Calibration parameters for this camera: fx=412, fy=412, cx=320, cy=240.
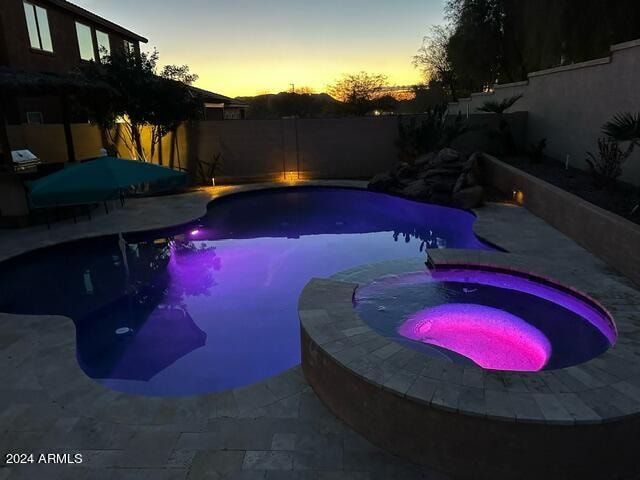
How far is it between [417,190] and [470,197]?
2414mm

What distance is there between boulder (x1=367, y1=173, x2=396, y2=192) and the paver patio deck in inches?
442

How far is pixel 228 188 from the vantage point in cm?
1877

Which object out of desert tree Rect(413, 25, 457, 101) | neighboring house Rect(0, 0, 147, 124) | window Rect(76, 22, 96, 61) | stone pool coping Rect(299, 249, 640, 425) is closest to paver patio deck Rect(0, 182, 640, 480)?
stone pool coping Rect(299, 249, 640, 425)

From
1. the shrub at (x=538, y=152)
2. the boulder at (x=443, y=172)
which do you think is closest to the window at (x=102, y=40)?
the boulder at (x=443, y=172)

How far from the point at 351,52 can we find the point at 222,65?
57.0ft

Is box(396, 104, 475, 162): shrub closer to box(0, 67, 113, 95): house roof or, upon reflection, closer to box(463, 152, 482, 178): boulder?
box(463, 152, 482, 178): boulder

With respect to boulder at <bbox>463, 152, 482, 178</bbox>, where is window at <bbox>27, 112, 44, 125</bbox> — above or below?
above

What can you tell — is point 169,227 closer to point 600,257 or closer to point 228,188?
point 228,188

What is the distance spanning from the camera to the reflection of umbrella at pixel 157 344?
6.71m

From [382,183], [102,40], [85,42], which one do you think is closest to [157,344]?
[382,183]

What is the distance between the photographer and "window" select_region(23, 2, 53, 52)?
1811 cm

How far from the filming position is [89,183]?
7863 millimetres

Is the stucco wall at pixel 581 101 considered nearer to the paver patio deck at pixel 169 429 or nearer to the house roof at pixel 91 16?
the paver patio deck at pixel 169 429

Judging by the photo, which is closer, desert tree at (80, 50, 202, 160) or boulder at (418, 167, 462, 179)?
boulder at (418, 167, 462, 179)
